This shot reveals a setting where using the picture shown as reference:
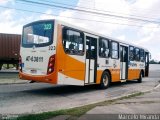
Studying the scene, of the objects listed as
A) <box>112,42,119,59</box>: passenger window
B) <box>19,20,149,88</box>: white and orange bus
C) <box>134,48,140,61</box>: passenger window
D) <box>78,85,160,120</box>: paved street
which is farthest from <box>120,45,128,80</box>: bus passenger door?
<box>78,85,160,120</box>: paved street

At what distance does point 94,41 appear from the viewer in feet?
53.2

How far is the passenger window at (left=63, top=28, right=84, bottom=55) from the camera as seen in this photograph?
45.1ft

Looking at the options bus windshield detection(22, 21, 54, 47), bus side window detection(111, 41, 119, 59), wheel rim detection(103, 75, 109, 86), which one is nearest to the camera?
bus windshield detection(22, 21, 54, 47)

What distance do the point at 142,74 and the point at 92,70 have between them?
9918 millimetres

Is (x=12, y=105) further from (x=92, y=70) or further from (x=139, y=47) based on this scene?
(x=139, y=47)

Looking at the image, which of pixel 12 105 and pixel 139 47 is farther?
pixel 139 47

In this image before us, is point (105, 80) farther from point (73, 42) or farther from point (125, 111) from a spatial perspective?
point (125, 111)

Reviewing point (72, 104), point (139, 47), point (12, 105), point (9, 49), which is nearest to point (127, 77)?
point (139, 47)

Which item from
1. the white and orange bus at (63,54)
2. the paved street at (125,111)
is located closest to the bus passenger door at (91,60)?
the white and orange bus at (63,54)

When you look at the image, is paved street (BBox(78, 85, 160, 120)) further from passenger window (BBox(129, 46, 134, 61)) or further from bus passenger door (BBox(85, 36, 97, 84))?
passenger window (BBox(129, 46, 134, 61))

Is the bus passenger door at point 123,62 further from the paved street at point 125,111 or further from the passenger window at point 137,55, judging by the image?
the paved street at point 125,111

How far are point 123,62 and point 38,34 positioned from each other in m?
7.93

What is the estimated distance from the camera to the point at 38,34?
14.0m

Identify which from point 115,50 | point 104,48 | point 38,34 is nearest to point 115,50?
point 115,50
